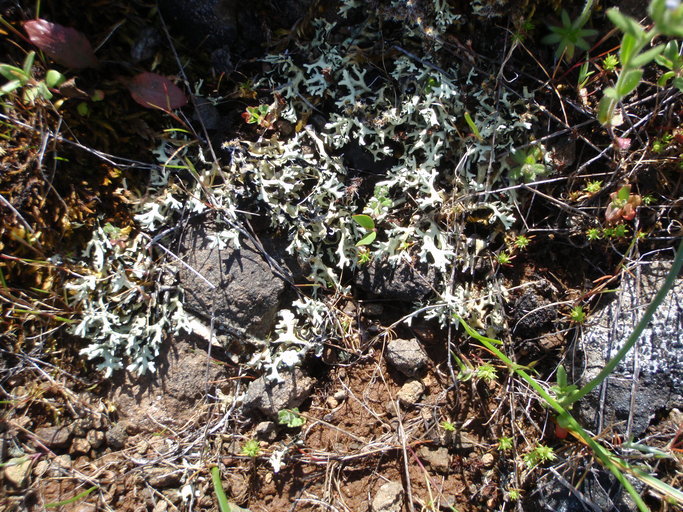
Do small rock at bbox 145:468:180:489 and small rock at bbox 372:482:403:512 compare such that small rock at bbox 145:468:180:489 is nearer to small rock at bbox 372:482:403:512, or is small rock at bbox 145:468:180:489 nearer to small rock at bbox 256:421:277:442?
small rock at bbox 256:421:277:442

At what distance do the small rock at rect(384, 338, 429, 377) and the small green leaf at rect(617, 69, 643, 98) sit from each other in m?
1.90

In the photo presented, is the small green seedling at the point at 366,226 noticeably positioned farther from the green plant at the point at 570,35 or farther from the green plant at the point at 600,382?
the green plant at the point at 570,35

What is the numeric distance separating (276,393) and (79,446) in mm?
1334

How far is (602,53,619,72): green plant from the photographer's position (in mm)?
2814

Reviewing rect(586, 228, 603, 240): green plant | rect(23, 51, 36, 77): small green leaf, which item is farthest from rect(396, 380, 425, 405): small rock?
rect(23, 51, 36, 77): small green leaf

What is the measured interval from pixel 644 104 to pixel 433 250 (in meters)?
1.62

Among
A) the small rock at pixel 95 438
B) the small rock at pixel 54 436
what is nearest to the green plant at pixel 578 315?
the small rock at pixel 95 438

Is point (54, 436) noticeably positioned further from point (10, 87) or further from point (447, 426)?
point (447, 426)

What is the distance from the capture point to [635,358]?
2.76m

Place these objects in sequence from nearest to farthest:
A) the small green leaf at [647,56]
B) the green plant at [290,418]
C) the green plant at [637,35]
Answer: the green plant at [637,35] → the small green leaf at [647,56] → the green plant at [290,418]

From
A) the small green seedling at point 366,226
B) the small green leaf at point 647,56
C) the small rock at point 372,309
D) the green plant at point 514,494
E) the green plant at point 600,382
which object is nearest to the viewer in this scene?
the small green leaf at point 647,56

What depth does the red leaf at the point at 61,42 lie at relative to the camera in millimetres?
2619

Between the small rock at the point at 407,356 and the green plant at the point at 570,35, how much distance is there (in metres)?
2.04

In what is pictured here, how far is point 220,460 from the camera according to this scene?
119 inches
